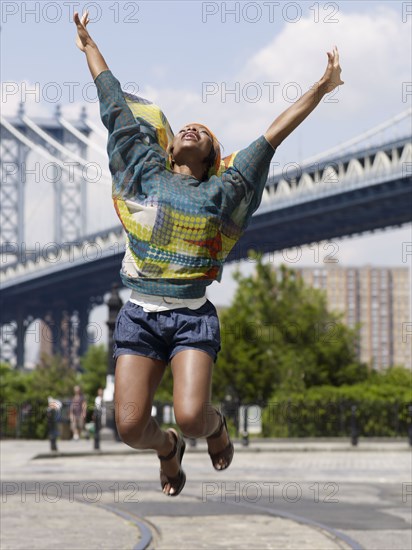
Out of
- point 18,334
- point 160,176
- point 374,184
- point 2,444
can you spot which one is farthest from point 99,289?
point 160,176

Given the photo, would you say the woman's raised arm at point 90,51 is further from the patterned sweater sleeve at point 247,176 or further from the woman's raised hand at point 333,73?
the woman's raised hand at point 333,73

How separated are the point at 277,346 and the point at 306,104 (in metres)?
29.8

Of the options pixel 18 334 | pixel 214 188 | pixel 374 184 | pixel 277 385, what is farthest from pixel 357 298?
pixel 214 188

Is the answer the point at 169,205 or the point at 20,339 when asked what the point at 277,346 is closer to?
the point at 169,205

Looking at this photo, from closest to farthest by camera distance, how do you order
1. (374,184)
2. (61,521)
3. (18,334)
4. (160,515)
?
1. (61,521)
2. (160,515)
3. (374,184)
4. (18,334)

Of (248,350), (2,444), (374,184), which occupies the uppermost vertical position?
(374,184)

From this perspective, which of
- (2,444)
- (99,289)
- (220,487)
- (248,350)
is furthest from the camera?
(99,289)

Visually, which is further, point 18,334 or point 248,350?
point 18,334

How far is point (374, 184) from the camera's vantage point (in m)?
59.2

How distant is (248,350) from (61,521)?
22.8 m

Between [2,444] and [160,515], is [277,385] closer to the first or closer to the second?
[2,444]

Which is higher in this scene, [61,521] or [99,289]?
[99,289]

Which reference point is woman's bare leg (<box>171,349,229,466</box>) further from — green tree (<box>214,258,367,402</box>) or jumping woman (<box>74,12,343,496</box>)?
green tree (<box>214,258,367,402</box>)

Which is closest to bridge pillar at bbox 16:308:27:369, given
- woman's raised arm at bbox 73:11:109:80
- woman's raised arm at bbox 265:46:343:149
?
woman's raised arm at bbox 73:11:109:80
